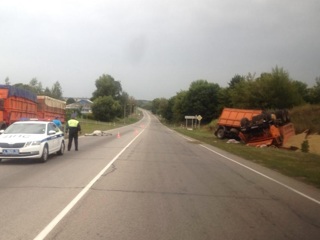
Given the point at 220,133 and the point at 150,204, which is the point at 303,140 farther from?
the point at 150,204

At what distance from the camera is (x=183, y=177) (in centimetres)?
1215

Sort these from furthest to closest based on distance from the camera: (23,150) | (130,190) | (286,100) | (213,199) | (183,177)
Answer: (286,100) → (23,150) → (183,177) → (130,190) → (213,199)

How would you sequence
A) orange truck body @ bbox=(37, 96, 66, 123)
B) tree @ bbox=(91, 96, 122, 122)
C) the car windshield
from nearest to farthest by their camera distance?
A: the car windshield
orange truck body @ bbox=(37, 96, 66, 123)
tree @ bbox=(91, 96, 122, 122)

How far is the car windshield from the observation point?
1543 centimetres

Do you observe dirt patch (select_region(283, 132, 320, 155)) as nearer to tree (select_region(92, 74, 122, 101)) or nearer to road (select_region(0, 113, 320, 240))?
road (select_region(0, 113, 320, 240))

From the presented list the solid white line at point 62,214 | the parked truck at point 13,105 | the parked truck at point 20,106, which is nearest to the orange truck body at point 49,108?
the parked truck at point 20,106

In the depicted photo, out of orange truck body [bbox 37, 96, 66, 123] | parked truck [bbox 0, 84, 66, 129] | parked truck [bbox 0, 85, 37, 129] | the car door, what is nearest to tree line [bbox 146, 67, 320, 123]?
orange truck body [bbox 37, 96, 66, 123]

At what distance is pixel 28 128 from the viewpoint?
1571 centimetres

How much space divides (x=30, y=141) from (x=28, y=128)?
167 centimetres

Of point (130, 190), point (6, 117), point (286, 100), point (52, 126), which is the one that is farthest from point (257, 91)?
point (130, 190)

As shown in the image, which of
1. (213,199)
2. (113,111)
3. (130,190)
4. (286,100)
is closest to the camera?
(213,199)

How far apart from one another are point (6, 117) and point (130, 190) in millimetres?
18101

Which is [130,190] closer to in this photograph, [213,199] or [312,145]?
[213,199]

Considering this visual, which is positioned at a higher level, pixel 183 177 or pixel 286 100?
pixel 286 100
